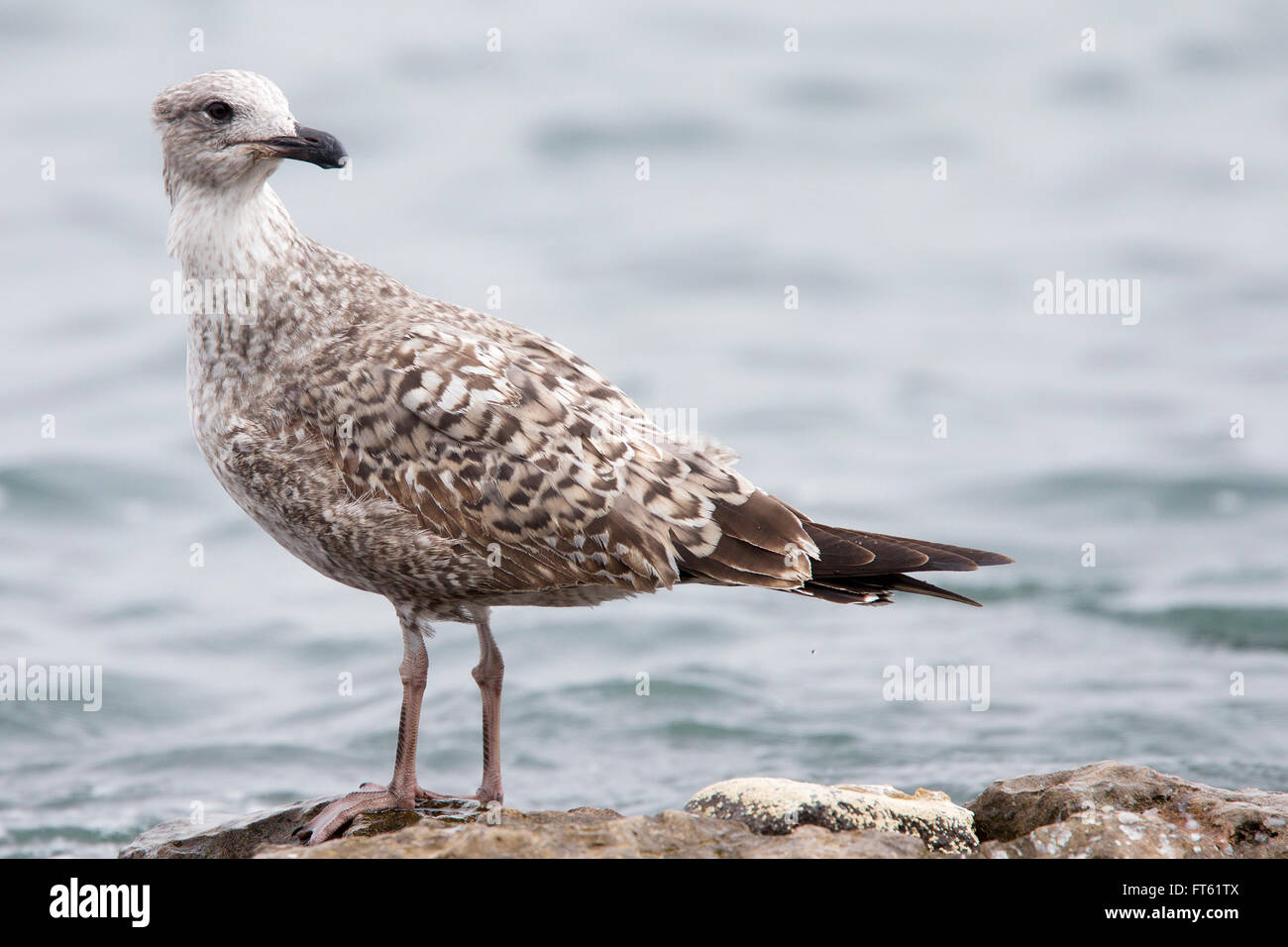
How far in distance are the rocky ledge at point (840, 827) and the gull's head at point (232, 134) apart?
3.22 meters

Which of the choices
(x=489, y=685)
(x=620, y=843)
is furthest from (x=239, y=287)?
(x=620, y=843)

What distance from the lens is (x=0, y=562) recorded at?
17.1 meters

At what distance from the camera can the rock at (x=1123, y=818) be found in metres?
6.08

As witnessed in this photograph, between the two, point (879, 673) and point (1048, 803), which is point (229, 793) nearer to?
point (879, 673)

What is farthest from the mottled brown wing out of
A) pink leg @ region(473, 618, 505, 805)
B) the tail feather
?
pink leg @ region(473, 618, 505, 805)

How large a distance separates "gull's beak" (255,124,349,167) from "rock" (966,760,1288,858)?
14.6 feet

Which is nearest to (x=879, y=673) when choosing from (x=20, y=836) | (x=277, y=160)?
(x=20, y=836)

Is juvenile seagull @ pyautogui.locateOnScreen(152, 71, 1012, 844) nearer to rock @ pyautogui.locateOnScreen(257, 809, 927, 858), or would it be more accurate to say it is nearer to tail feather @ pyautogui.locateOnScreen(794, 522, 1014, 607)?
tail feather @ pyautogui.locateOnScreen(794, 522, 1014, 607)

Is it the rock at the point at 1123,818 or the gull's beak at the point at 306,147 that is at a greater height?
the gull's beak at the point at 306,147

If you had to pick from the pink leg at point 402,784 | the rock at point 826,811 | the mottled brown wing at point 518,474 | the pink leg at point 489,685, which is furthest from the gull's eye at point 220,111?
the rock at point 826,811

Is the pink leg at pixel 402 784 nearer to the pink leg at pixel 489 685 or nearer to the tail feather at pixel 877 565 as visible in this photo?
the pink leg at pixel 489 685

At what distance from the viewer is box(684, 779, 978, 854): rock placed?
645cm

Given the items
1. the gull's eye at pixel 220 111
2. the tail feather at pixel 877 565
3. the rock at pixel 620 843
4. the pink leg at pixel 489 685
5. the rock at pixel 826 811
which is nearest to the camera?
the rock at pixel 620 843

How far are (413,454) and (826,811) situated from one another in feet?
8.60
